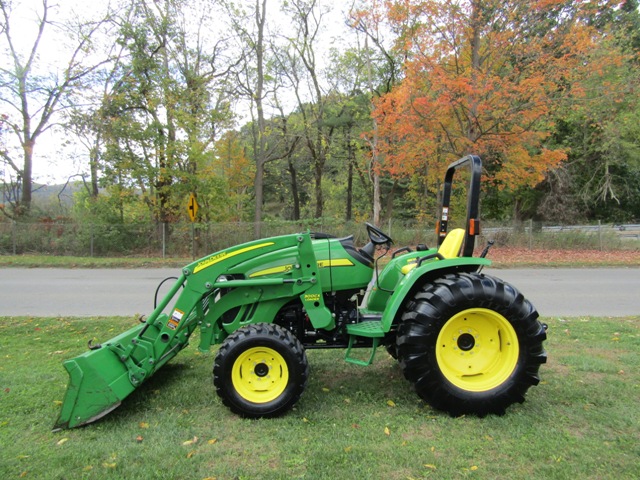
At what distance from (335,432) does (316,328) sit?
2.59 ft

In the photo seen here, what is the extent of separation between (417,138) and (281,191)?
22.1 m

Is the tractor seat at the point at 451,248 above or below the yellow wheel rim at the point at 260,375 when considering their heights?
above

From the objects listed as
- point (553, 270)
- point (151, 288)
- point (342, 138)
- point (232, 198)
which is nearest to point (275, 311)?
point (151, 288)

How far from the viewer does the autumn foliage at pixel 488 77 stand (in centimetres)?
1264

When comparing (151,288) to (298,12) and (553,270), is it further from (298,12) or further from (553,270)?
(298,12)

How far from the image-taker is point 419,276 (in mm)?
3156

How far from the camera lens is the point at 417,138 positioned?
14.6 meters

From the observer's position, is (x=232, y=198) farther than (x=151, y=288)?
Yes

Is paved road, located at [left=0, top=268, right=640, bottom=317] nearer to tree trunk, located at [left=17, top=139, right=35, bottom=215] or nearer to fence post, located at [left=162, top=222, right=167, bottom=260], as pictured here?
fence post, located at [left=162, top=222, right=167, bottom=260]

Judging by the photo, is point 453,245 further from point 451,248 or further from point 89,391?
point 89,391

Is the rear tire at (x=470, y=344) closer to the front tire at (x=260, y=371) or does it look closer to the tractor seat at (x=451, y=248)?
the tractor seat at (x=451, y=248)

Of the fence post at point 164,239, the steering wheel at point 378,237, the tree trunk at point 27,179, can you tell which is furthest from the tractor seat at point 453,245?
the tree trunk at point 27,179

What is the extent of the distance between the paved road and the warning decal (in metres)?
3.74

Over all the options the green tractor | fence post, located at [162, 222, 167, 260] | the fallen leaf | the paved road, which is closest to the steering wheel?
the green tractor
